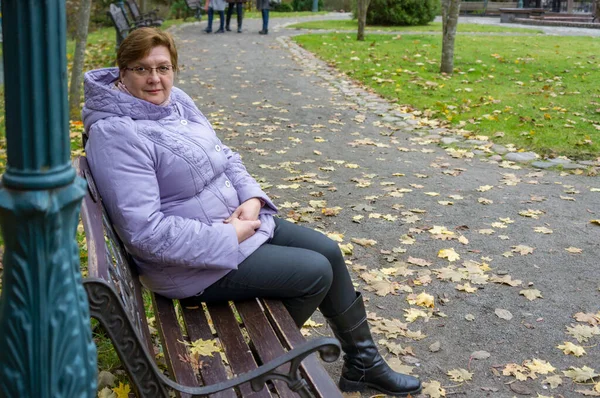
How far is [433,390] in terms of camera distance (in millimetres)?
3240

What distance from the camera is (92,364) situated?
1.47m

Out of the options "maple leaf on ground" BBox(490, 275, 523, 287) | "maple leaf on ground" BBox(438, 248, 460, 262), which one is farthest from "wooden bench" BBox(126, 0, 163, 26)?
"maple leaf on ground" BBox(490, 275, 523, 287)

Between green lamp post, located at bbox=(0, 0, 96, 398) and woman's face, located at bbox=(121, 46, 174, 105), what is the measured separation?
5.01 feet

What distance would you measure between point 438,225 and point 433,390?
217 centimetres

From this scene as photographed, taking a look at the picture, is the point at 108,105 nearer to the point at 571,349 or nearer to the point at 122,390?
the point at 122,390

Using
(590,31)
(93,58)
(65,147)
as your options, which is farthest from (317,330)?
(590,31)

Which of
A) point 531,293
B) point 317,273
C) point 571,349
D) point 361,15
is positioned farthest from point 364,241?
point 361,15

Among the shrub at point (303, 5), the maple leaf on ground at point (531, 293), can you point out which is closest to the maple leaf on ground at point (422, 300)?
the maple leaf on ground at point (531, 293)

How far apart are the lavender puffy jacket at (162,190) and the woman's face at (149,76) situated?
7cm

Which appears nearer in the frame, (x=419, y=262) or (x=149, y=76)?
(x=149, y=76)

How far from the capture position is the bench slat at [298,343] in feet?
7.49

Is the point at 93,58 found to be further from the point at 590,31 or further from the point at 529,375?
the point at 590,31

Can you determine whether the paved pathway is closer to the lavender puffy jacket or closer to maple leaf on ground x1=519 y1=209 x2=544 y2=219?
maple leaf on ground x1=519 y1=209 x2=544 y2=219

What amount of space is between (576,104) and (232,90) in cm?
490
